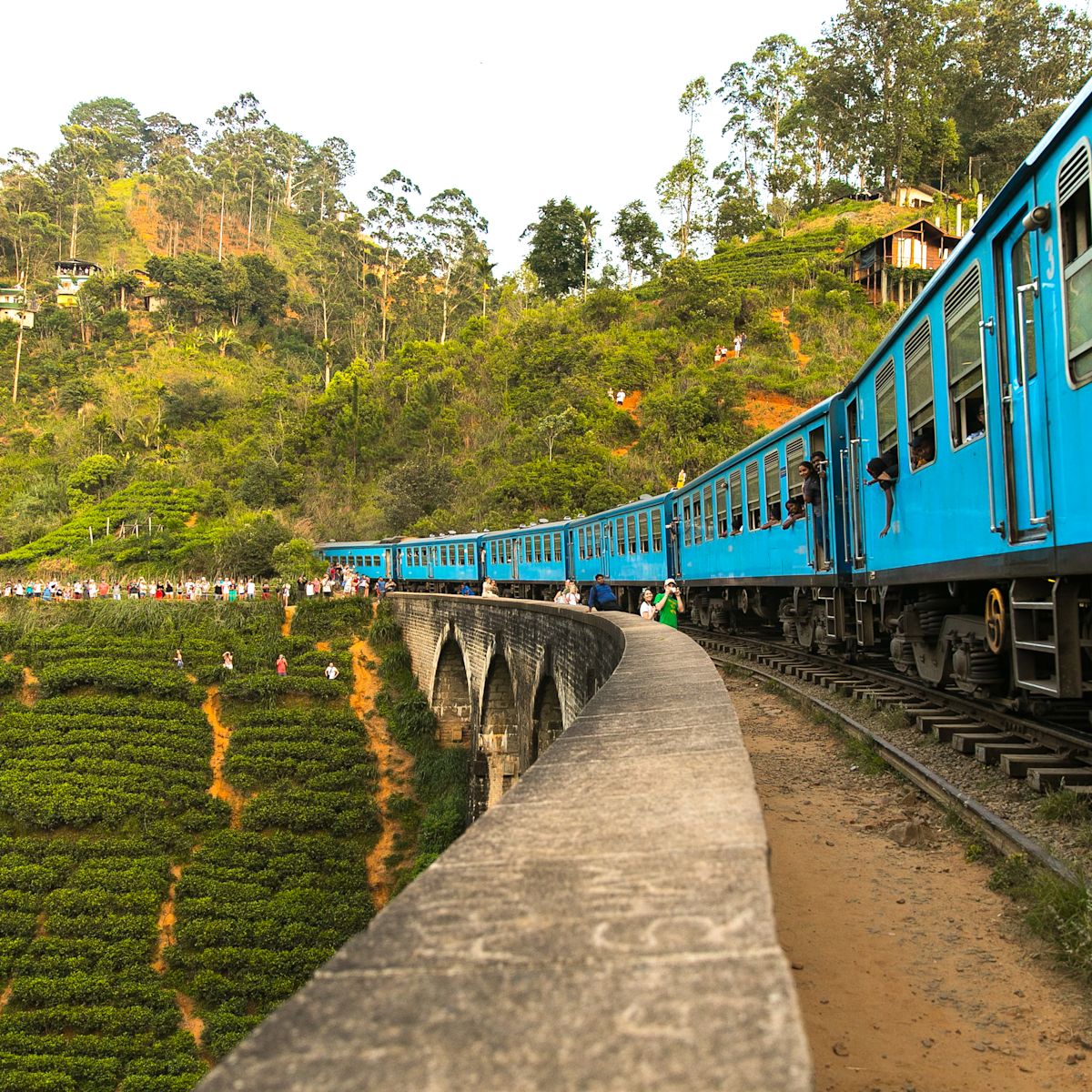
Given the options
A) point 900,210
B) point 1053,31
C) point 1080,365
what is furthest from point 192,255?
point 1080,365

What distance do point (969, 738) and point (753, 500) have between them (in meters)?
6.77

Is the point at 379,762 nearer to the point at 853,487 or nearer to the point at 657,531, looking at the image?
the point at 657,531

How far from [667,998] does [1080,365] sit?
403cm

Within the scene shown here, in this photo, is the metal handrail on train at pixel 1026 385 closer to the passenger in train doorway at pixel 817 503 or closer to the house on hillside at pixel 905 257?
the passenger in train doorway at pixel 817 503

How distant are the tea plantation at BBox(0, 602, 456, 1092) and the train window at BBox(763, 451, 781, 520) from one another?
12104 mm

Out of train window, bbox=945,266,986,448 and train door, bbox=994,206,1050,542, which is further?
train window, bbox=945,266,986,448

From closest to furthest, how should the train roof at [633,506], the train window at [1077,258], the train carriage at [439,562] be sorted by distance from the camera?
the train window at [1077,258]
the train roof at [633,506]
the train carriage at [439,562]

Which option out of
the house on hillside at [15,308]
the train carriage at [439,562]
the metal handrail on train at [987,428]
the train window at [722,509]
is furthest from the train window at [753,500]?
the house on hillside at [15,308]

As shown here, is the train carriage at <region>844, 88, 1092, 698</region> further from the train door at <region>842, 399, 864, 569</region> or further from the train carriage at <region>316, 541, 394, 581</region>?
the train carriage at <region>316, 541, 394, 581</region>

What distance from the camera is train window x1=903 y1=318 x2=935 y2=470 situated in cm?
672

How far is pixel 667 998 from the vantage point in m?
1.27

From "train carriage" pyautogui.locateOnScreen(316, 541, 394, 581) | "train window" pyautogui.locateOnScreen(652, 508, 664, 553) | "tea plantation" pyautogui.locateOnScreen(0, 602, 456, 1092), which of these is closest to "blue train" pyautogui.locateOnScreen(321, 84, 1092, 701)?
"train window" pyautogui.locateOnScreen(652, 508, 664, 553)

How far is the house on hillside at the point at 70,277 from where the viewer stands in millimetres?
85000

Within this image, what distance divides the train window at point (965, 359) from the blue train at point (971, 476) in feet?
0.05
